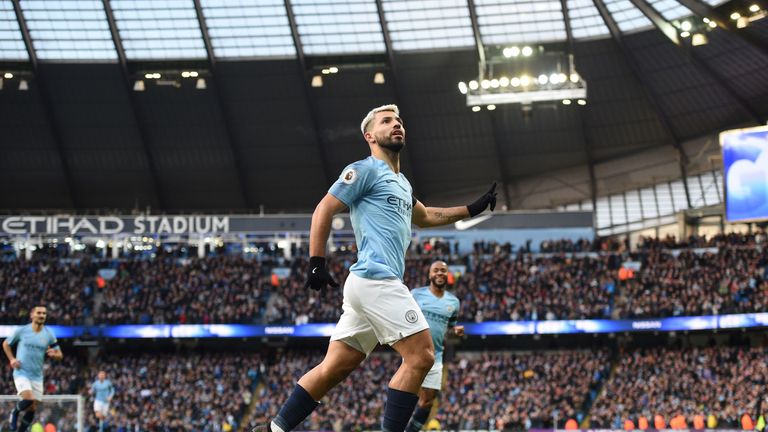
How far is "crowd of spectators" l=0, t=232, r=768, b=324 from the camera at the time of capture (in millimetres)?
50344

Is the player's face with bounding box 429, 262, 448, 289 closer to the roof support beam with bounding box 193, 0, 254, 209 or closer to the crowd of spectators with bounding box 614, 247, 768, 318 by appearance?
the crowd of spectators with bounding box 614, 247, 768, 318

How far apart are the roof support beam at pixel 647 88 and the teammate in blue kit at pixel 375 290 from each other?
45035 mm

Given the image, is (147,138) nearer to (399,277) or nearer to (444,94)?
(444,94)

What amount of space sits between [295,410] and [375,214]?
5.71 ft

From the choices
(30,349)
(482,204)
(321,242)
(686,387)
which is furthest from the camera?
(686,387)

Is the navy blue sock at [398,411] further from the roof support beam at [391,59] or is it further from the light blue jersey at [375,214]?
the roof support beam at [391,59]

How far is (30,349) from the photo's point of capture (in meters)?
17.5

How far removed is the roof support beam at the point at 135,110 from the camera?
5512 cm

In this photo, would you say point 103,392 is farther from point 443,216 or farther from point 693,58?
point 693,58

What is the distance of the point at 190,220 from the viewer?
60.2m

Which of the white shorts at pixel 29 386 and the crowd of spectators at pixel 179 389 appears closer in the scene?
the white shorts at pixel 29 386

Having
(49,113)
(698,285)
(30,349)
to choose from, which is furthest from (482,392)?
(49,113)

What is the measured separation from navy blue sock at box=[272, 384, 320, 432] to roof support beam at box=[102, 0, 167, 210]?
4899 centimetres

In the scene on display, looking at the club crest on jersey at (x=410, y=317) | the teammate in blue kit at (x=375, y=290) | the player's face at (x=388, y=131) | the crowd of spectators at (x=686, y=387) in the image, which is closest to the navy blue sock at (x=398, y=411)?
the teammate in blue kit at (x=375, y=290)
